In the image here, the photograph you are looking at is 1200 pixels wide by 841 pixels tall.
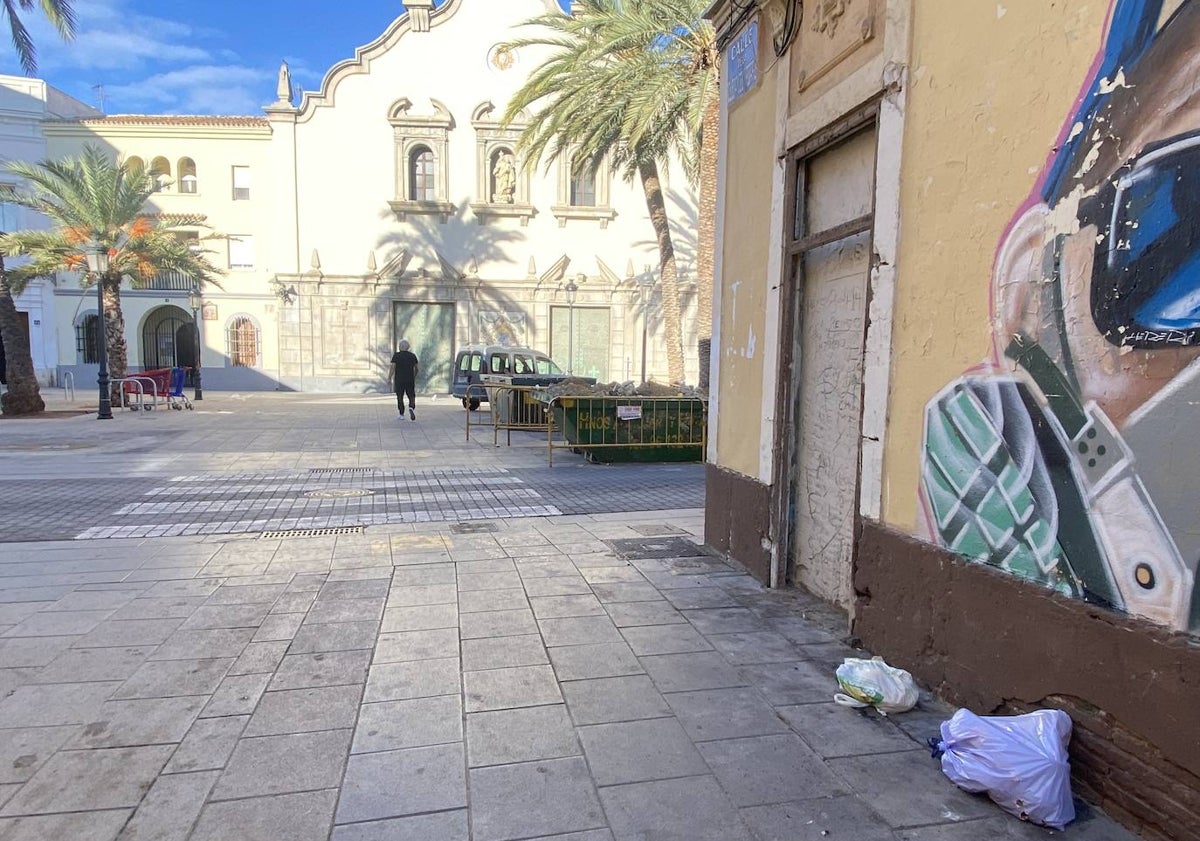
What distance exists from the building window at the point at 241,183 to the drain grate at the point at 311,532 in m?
28.5

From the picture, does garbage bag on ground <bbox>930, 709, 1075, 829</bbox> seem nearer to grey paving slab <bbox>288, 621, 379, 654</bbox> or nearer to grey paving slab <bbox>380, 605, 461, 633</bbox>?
grey paving slab <bbox>380, 605, 461, 633</bbox>

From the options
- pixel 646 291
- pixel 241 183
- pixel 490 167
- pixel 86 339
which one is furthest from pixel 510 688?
pixel 86 339

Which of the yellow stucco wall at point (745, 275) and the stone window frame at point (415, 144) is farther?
the stone window frame at point (415, 144)

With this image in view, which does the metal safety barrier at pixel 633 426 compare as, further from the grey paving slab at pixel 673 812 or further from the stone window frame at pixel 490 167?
the stone window frame at pixel 490 167

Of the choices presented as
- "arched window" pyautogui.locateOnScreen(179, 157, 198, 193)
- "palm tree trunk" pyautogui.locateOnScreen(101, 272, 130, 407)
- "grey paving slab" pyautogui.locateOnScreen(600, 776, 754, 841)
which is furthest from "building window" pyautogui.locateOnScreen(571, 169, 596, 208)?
"grey paving slab" pyautogui.locateOnScreen(600, 776, 754, 841)

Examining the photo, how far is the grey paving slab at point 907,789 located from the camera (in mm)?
2484

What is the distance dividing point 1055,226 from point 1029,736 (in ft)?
6.26

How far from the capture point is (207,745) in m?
2.91

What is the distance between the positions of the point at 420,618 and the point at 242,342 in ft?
96.8

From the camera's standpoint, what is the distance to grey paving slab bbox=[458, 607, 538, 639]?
13.5ft

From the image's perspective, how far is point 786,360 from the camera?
15.9 feet

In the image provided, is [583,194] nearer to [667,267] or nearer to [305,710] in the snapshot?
[667,267]

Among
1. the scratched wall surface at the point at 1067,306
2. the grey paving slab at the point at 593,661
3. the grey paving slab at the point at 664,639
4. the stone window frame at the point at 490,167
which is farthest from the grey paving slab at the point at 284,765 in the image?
the stone window frame at the point at 490,167

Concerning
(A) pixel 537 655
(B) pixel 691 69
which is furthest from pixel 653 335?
(A) pixel 537 655
